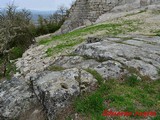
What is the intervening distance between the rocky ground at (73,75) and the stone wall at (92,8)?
46.5ft

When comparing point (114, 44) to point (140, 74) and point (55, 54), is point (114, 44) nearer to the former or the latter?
point (140, 74)

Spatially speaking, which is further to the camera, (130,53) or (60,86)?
(130,53)

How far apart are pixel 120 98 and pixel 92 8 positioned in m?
19.2

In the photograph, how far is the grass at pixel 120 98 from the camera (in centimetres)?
673

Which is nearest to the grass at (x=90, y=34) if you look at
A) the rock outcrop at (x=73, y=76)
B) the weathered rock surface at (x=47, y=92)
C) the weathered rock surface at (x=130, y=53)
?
the weathered rock surface at (x=130, y=53)

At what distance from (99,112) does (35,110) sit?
183cm

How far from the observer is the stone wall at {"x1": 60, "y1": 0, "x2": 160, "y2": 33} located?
24.3 meters

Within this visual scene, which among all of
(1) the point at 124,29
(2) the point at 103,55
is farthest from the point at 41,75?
(1) the point at 124,29

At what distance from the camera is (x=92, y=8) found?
1005 inches

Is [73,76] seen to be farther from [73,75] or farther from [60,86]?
[60,86]

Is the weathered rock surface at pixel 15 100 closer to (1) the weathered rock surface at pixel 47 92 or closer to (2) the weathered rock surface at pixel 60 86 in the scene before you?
(1) the weathered rock surface at pixel 47 92

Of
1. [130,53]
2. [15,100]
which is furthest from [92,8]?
[15,100]

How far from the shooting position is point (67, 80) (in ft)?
25.5

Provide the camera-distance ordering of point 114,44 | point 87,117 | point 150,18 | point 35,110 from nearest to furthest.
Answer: point 87,117, point 35,110, point 114,44, point 150,18
